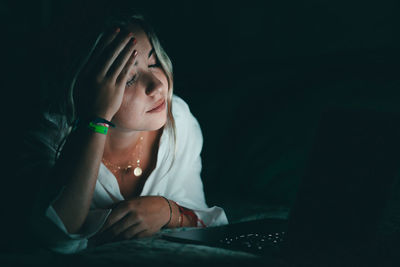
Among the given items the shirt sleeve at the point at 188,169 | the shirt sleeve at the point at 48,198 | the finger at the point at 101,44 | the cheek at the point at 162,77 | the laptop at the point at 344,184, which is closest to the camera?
the laptop at the point at 344,184

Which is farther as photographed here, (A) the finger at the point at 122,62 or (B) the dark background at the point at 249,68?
(B) the dark background at the point at 249,68

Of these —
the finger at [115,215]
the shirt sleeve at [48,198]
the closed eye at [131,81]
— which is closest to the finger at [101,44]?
the closed eye at [131,81]

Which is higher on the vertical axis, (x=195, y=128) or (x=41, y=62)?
(x=41, y=62)

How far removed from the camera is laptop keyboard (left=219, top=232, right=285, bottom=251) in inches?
27.3

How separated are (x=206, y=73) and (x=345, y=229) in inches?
46.5

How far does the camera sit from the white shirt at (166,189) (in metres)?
0.75

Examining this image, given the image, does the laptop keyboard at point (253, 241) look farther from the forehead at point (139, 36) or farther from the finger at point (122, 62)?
the forehead at point (139, 36)

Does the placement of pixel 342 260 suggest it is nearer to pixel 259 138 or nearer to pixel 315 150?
pixel 315 150

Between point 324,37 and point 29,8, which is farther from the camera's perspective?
point 29,8

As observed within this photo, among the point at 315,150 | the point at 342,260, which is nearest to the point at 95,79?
Result: the point at 315,150

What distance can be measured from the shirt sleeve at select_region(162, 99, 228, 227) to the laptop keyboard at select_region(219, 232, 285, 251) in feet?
1.05

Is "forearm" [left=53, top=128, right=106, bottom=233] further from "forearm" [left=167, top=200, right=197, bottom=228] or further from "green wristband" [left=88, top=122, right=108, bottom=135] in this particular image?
"forearm" [left=167, top=200, right=197, bottom=228]

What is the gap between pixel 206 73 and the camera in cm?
169

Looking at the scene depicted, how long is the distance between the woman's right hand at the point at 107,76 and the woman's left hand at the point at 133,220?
219mm
